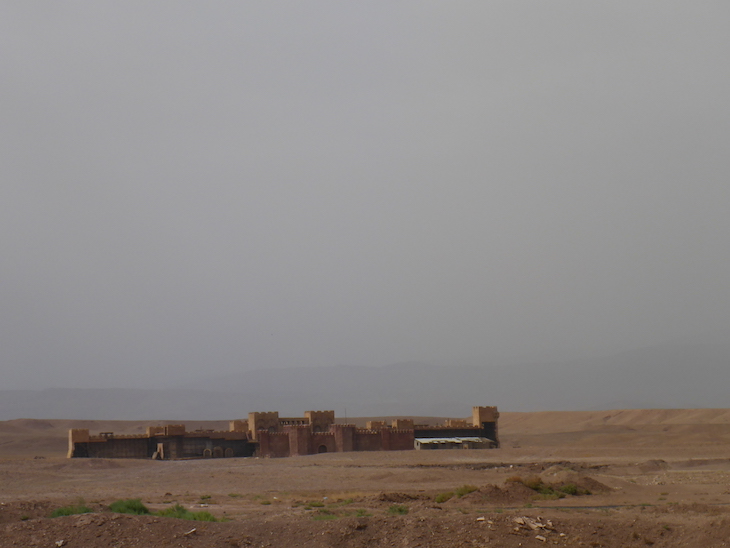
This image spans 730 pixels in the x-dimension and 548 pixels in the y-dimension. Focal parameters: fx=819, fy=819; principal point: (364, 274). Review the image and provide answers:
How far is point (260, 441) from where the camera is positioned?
5438 centimetres

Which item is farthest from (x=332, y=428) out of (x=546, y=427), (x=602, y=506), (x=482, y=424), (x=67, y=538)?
(x=546, y=427)

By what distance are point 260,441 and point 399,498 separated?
2833 centimetres

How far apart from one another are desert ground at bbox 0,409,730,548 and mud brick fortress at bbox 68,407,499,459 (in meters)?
3.81

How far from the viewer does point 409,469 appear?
4081cm

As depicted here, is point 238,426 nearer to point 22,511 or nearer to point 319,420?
point 319,420

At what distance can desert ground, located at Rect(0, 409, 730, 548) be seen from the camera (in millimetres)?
18547

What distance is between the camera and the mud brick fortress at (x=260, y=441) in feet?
175

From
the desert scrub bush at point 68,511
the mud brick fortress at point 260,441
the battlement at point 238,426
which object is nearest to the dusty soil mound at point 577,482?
the desert scrub bush at point 68,511

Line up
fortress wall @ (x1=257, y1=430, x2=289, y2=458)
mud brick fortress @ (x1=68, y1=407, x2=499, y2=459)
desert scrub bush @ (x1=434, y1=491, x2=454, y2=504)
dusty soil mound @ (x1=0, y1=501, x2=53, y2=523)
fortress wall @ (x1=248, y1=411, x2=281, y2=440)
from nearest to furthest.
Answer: dusty soil mound @ (x1=0, y1=501, x2=53, y2=523) < desert scrub bush @ (x1=434, y1=491, x2=454, y2=504) < mud brick fortress @ (x1=68, y1=407, x2=499, y2=459) < fortress wall @ (x1=257, y1=430, x2=289, y2=458) < fortress wall @ (x1=248, y1=411, x2=281, y2=440)

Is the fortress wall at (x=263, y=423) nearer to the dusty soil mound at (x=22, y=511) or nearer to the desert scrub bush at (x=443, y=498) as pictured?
the desert scrub bush at (x=443, y=498)

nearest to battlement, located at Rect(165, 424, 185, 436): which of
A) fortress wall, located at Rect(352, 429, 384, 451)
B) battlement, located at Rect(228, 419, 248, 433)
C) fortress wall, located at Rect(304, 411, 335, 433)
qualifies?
battlement, located at Rect(228, 419, 248, 433)

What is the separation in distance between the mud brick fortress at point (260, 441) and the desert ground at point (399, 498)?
381 centimetres

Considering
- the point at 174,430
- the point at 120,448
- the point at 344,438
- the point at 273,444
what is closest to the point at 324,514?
the point at 344,438

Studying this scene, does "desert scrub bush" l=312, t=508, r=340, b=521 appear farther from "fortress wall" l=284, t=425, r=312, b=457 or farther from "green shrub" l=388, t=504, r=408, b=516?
"fortress wall" l=284, t=425, r=312, b=457
